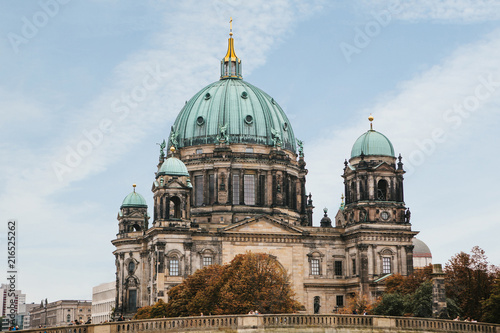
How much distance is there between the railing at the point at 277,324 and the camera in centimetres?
5034

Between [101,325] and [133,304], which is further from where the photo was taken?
[133,304]

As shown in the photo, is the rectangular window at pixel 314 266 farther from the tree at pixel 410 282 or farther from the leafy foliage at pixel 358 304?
the tree at pixel 410 282

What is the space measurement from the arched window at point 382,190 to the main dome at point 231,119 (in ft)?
48.5

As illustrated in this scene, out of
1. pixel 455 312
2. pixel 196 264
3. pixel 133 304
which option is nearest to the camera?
pixel 455 312

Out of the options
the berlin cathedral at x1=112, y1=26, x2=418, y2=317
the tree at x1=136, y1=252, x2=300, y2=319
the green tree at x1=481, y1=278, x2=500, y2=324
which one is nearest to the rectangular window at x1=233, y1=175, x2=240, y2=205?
the berlin cathedral at x1=112, y1=26, x2=418, y2=317

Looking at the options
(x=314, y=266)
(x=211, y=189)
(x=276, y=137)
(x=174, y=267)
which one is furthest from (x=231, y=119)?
(x=174, y=267)

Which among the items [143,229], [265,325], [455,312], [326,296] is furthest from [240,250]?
[265,325]

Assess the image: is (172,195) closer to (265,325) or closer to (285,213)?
(285,213)

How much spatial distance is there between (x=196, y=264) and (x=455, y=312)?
33.5m

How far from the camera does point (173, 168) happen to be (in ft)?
339

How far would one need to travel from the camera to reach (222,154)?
110 meters

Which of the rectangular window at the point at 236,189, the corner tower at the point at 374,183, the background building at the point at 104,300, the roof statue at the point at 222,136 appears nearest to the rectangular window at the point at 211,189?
the rectangular window at the point at 236,189

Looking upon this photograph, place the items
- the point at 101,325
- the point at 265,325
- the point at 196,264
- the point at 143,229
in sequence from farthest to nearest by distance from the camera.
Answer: the point at 143,229 → the point at 196,264 → the point at 265,325 → the point at 101,325

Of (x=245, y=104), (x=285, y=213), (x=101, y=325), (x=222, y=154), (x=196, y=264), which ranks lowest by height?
(x=101, y=325)
